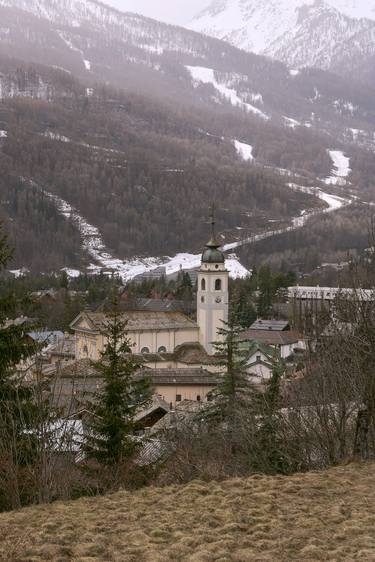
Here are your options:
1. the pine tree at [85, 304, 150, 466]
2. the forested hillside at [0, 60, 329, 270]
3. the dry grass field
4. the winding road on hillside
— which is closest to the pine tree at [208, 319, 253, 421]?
the pine tree at [85, 304, 150, 466]

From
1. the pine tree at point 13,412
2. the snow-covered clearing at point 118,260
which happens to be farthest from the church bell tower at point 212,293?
the snow-covered clearing at point 118,260

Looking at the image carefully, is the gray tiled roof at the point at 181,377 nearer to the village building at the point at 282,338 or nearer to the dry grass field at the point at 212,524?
the village building at the point at 282,338

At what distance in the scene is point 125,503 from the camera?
11766mm

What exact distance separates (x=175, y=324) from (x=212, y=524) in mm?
37609

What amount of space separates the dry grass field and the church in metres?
33.6

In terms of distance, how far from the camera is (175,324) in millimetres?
47969

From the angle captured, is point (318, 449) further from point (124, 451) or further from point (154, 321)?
point (154, 321)

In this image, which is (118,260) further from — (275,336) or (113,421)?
(113,421)

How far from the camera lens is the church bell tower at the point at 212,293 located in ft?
159

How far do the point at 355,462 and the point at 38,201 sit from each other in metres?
154

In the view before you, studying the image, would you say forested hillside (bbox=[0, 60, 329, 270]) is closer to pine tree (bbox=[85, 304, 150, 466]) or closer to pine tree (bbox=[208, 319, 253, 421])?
pine tree (bbox=[208, 319, 253, 421])

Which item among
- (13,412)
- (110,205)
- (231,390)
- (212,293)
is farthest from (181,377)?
(110,205)

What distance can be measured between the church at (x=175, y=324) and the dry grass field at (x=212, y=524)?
33.6 metres

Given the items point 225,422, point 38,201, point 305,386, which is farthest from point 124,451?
point 38,201
